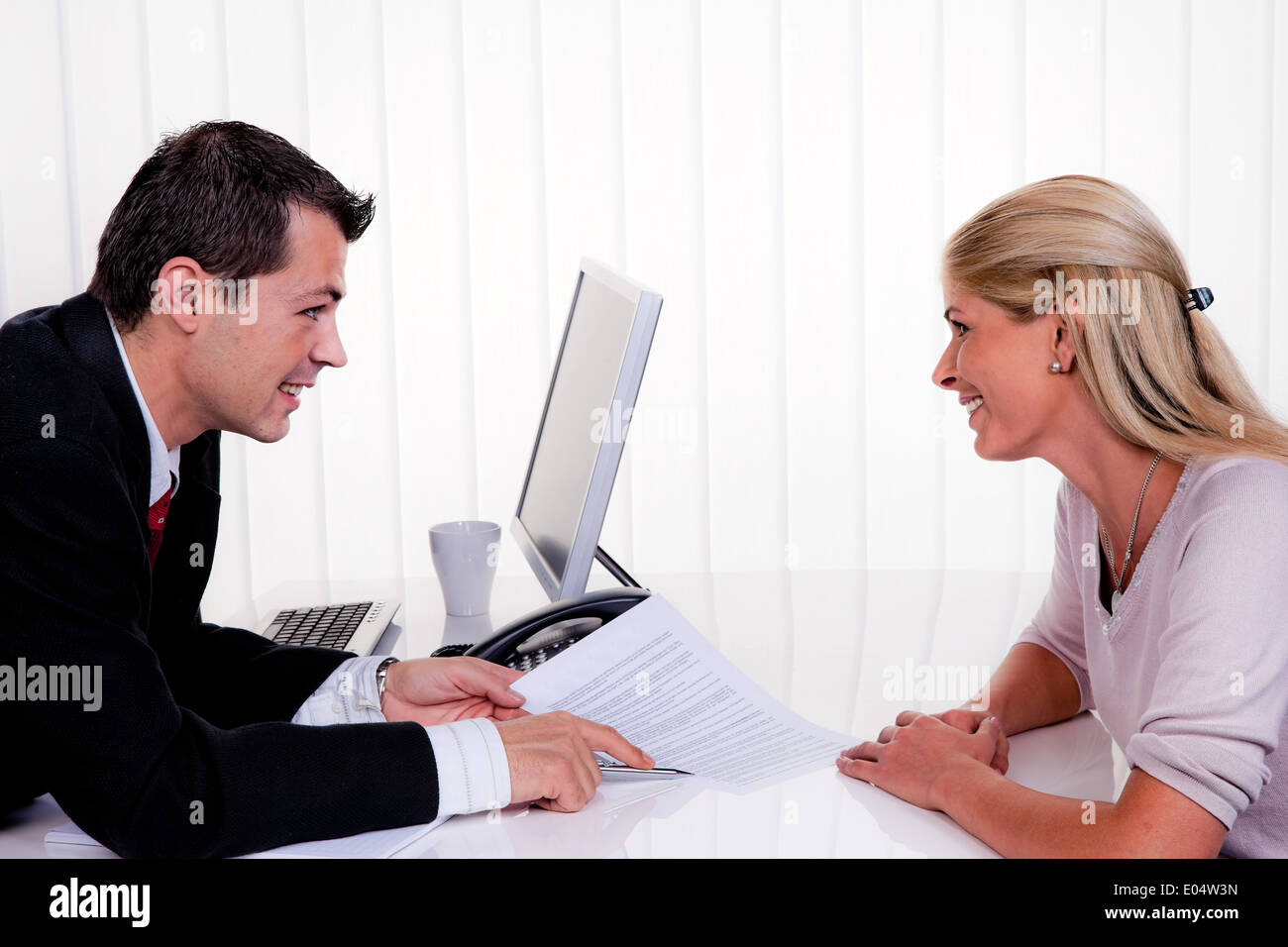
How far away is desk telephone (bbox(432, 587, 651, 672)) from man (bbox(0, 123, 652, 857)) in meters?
0.10

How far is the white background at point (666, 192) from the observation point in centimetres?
311

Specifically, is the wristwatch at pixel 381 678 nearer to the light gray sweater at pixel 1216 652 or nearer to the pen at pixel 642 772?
the pen at pixel 642 772

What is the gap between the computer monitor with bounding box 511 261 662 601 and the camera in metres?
1.39

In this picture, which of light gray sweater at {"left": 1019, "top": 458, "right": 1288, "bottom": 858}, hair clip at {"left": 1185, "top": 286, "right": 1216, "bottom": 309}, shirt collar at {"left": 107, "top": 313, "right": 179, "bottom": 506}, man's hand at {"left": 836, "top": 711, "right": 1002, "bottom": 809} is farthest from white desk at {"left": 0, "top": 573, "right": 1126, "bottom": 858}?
hair clip at {"left": 1185, "top": 286, "right": 1216, "bottom": 309}

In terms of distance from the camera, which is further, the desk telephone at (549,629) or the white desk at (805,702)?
the desk telephone at (549,629)

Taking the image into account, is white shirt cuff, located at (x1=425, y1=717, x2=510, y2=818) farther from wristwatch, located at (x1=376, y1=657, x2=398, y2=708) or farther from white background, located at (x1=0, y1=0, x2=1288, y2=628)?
white background, located at (x1=0, y1=0, x2=1288, y2=628)

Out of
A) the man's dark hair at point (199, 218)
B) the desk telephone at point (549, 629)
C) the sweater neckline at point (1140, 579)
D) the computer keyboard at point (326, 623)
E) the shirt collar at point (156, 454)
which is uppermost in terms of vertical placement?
the man's dark hair at point (199, 218)

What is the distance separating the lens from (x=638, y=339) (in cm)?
138

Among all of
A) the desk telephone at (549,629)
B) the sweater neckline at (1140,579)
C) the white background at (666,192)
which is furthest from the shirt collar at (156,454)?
the white background at (666,192)

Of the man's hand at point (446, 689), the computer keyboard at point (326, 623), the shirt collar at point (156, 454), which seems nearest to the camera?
the shirt collar at point (156, 454)

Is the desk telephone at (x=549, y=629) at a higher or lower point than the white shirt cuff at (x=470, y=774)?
higher
